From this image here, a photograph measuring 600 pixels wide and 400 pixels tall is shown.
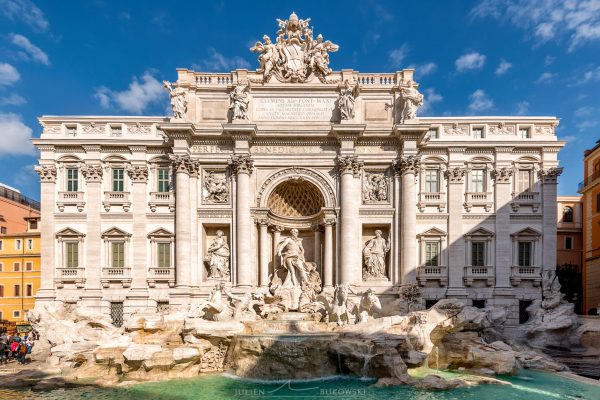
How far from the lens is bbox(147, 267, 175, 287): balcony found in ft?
63.0

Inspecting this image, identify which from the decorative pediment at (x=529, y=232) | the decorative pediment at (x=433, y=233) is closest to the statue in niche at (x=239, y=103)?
the decorative pediment at (x=433, y=233)

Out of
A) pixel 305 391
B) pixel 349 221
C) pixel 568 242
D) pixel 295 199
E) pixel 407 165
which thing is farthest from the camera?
pixel 568 242

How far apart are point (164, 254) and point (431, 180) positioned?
15.6 metres

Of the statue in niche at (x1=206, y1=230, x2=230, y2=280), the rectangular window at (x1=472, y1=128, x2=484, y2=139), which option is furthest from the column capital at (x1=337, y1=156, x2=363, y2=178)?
the statue in niche at (x1=206, y1=230, x2=230, y2=280)

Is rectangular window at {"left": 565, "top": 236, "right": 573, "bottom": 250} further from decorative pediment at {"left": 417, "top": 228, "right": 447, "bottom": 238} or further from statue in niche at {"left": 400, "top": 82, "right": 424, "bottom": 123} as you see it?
statue in niche at {"left": 400, "top": 82, "right": 424, "bottom": 123}

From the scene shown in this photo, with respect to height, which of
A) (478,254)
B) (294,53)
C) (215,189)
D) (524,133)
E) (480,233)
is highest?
(294,53)

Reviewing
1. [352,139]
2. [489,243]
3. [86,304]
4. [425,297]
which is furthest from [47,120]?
[489,243]

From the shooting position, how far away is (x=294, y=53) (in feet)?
65.2

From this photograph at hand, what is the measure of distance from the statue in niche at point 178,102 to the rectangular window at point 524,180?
19.0 metres

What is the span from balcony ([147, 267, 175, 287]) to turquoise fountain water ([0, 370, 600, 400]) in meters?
7.35

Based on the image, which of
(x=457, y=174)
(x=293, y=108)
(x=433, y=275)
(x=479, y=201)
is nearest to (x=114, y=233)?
(x=293, y=108)

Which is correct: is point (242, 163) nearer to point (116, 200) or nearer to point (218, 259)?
point (218, 259)

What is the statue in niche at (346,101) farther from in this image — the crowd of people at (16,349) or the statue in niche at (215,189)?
the crowd of people at (16,349)

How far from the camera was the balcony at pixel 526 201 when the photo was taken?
1967 centimetres
